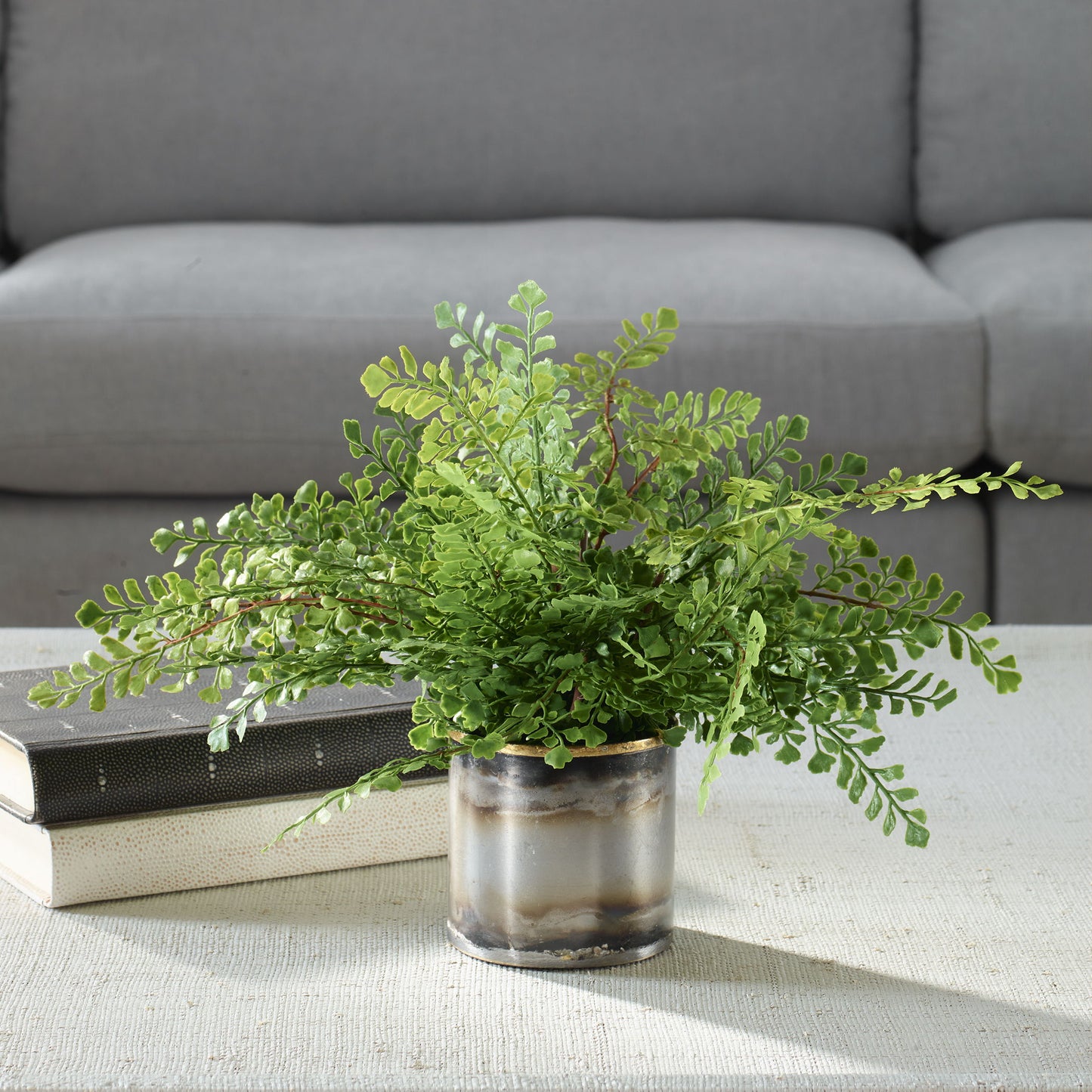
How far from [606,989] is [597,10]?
6.21 ft

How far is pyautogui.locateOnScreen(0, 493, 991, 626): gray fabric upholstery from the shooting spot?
170cm

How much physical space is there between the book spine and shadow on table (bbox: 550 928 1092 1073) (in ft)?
0.49

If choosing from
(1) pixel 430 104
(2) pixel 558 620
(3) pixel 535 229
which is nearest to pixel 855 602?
(2) pixel 558 620

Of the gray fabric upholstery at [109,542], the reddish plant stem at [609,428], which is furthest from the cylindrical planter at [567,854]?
the gray fabric upholstery at [109,542]

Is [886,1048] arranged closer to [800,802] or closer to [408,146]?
[800,802]

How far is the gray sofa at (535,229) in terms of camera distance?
5.32 ft

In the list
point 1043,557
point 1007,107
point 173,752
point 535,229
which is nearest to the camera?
point 173,752

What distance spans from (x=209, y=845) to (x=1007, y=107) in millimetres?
1907

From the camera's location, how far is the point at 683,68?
6.99 feet

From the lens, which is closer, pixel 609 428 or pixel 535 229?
pixel 609 428

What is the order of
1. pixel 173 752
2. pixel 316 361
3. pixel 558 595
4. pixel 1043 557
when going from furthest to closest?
pixel 1043 557 < pixel 316 361 < pixel 173 752 < pixel 558 595

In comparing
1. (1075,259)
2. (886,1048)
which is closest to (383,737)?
(886,1048)

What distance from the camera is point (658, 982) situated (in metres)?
0.51

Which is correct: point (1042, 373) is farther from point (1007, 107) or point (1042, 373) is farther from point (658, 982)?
point (658, 982)
